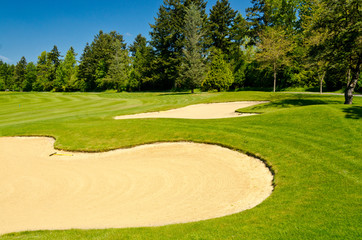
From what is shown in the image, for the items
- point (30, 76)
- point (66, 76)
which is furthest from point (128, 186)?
point (30, 76)

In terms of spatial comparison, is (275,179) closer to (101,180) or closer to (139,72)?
(101,180)

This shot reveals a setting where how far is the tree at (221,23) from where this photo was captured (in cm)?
6619

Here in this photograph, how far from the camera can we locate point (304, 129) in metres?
12.3

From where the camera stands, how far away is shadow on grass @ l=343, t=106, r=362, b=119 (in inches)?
504

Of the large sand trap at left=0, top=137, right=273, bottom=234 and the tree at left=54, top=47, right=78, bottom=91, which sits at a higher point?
the tree at left=54, top=47, right=78, bottom=91

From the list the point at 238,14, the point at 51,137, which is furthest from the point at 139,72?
the point at 51,137

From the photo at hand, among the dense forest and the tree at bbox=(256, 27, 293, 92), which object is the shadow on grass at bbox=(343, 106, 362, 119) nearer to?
the dense forest

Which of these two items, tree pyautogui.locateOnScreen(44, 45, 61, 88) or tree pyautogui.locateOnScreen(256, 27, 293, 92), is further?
tree pyautogui.locateOnScreen(44, 45, 61, 88)

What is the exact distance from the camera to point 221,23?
6712 centimetres

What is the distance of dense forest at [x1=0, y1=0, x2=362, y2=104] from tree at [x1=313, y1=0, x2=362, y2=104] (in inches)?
2.5

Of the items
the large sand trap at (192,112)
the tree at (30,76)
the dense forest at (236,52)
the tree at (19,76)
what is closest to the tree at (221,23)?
the dense forest at (236,52)

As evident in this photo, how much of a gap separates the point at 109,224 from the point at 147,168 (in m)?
4.32

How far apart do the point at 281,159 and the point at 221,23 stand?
6522cm

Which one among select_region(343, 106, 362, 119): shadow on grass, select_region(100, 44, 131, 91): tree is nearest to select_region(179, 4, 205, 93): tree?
select_region(100, 44, 131, 91): tree
